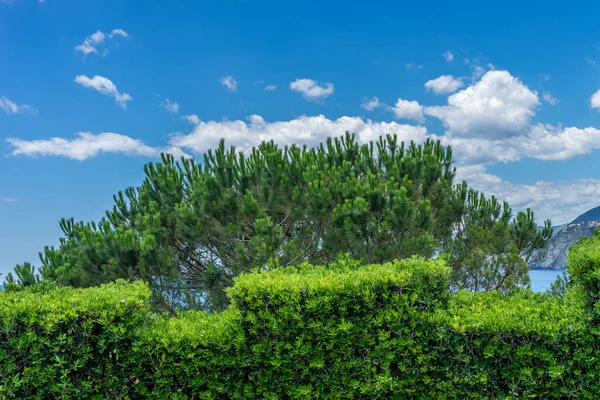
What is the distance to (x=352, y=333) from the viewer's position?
14.7ft

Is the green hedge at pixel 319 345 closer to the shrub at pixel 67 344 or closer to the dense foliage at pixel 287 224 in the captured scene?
the shrub at pixel 67 344

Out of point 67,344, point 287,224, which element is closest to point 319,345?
point 67,344

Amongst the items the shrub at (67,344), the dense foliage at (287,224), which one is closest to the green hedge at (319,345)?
the shrub at (67,344)

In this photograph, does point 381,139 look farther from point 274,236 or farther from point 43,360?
point 43,360

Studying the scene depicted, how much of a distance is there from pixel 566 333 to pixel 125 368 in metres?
4.52

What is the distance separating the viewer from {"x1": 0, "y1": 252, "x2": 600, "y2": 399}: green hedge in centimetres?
421

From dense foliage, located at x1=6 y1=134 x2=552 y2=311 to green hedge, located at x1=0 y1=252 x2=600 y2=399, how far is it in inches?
102

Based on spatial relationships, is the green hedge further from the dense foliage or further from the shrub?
the dense foliage

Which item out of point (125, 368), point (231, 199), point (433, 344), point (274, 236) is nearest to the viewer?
point (433, 344)

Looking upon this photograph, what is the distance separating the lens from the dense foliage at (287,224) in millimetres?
7500

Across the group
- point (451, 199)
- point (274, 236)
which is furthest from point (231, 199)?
point (451, 199)

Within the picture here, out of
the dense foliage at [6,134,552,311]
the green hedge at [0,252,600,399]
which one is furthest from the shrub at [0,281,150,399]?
the dense foliage at [6,134,552,311]

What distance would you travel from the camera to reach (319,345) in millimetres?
4520

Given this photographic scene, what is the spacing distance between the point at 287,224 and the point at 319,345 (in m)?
4.54
